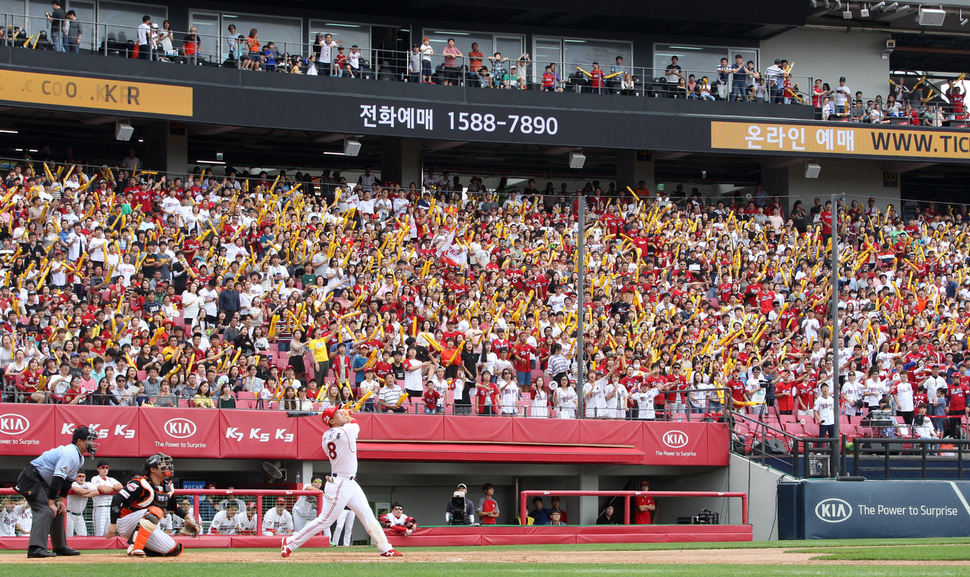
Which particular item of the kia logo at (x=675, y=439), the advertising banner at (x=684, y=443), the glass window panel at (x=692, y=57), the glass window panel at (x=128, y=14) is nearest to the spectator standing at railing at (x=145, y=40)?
the glass window panel at (x=128, y=14)

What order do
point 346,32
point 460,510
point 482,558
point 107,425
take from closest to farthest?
point 482,558
point 107,425
point 460,510
point 346,32

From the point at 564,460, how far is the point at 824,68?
71.9ft

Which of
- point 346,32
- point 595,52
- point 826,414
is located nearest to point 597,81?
point 595,52

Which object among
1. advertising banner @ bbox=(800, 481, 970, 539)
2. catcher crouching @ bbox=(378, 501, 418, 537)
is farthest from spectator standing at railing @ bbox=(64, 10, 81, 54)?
advertising banner @ bbox=(800, 481, 970, 539)

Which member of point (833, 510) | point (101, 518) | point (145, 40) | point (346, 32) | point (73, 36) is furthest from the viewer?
point (346, 32)

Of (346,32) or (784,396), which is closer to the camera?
(784,396)

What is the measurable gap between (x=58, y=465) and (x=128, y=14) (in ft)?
74.0

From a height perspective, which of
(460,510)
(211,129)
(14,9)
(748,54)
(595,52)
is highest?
(748,54)

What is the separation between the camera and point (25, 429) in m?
17.9

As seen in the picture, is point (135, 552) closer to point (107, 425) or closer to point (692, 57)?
point (107, 425)

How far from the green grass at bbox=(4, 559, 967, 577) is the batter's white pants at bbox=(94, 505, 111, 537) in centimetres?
340

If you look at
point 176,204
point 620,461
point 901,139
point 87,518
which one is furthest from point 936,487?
point 901,139

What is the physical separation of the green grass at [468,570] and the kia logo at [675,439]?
34.2 feet

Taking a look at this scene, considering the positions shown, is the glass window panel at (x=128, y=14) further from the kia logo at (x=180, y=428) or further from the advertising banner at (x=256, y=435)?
the kia logo at (x=180, y=428)
